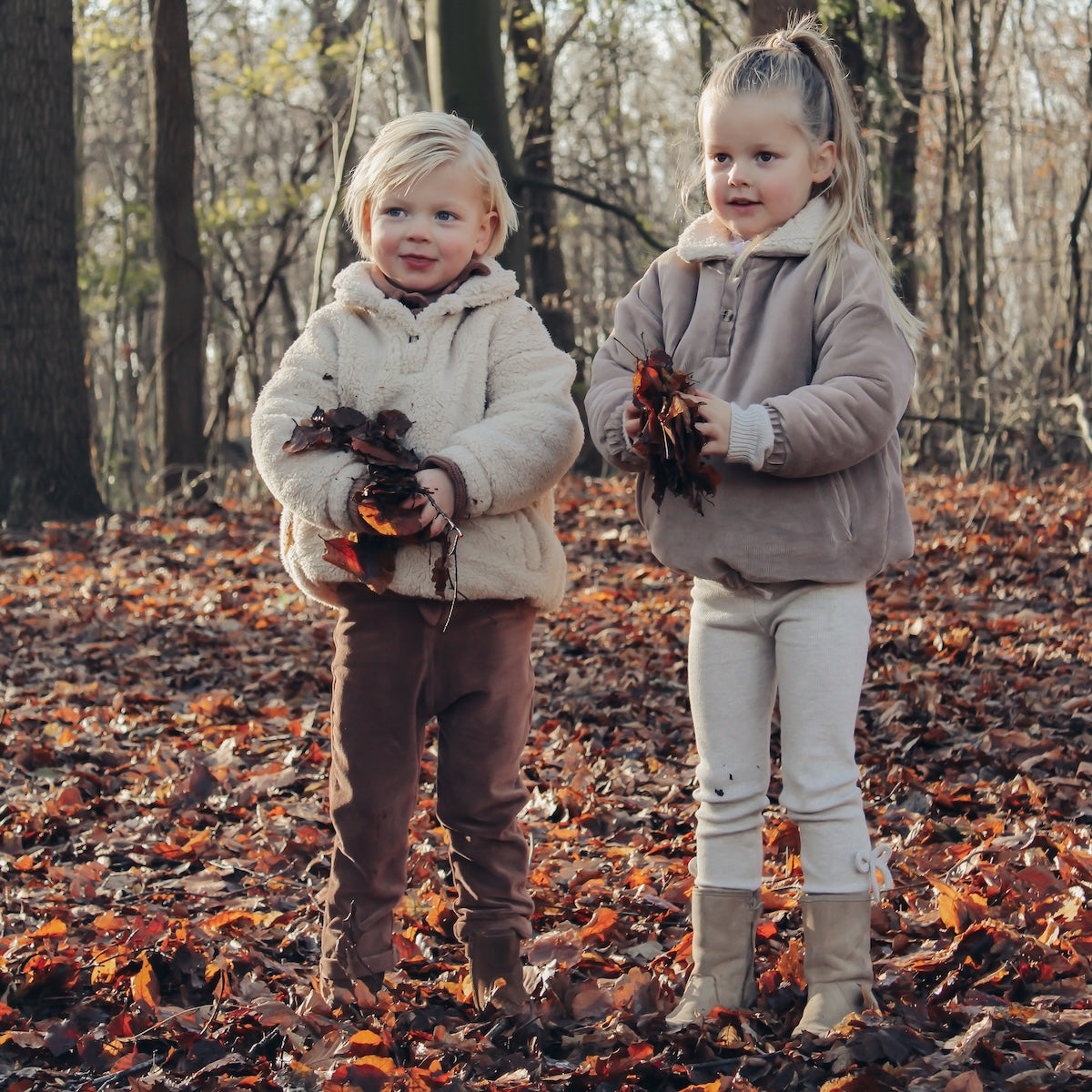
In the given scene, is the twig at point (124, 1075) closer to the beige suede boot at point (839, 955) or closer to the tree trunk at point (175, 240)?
the beige suede boot at point (839, 955)

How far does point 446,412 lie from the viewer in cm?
286

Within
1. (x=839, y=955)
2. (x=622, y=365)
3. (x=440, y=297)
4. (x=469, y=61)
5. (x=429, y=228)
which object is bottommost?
(x=839, y=955)

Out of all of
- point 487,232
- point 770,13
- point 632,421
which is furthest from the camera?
point 770,13

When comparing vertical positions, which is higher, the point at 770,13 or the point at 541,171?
the point at 541,171

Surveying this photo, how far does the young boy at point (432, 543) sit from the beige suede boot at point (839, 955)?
680 millimetres

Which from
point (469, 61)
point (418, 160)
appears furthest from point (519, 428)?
point (469, 61)

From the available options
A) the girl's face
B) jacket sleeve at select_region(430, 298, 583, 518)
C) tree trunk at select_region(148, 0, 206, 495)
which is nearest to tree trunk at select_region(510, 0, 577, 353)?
tree trunk at select_region(148, 0, 206, 495)

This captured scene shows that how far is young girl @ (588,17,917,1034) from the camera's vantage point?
266 centimetres

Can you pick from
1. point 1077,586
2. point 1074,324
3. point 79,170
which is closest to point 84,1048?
point 1077,586

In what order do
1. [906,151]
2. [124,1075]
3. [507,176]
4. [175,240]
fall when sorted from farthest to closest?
[906,151], [175,240], [507,176], [124,1075]

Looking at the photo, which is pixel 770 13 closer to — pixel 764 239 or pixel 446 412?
pixel 764 239

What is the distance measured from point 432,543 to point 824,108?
129 cm

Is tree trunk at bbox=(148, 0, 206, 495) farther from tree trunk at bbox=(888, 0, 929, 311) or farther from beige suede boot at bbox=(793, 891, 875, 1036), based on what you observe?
beige suede boot at bbox=(793, 891, 875, 1036)

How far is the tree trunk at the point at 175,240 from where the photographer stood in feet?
40.9
